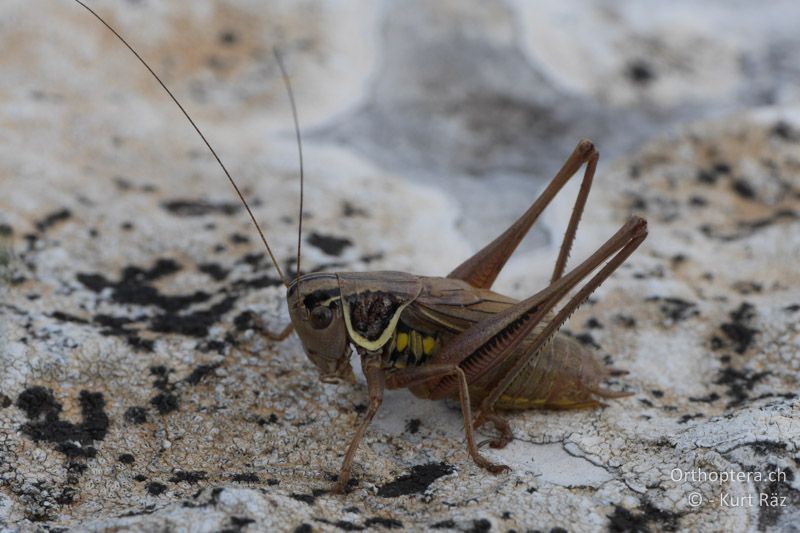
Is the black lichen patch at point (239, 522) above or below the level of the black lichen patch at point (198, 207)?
below

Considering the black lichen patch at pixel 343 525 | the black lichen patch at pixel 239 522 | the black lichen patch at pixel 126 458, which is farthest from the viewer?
the black lichen patch at pixel 126 458

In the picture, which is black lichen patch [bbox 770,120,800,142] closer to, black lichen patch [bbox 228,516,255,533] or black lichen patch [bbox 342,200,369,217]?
black lichen patch [bbox 342,200,369,217]

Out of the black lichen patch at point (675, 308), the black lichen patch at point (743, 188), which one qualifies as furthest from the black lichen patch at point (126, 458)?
the black lichen patch at point (743, 188)

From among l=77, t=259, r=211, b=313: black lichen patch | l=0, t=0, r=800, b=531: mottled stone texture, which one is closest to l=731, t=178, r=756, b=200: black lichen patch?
l=0, t=0, r=800, b=531: mottled stone texture

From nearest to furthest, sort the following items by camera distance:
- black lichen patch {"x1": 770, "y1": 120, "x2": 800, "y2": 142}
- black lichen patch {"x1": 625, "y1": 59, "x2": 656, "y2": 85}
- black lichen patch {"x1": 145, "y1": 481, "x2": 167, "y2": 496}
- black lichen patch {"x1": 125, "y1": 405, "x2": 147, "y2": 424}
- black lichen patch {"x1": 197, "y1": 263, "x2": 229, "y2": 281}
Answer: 1. black lichen patch {"x1": 145, "y1": 481, "x2": 167, "y2": 496}
2. black lichen patch {"x1": 125, "y1": 405, "x2": 147, "y2": 424}
3. black lichen patch {"x1": 197, "y1": 263, "x2": 229, "y2": 281}
4. black lichen patch {"x1": 770, "y1": 120, "x2": 800, "y2": 142}
5. black lichen patch {"x1": 625, "y1": 59, "x2": 656, "y2": 85}

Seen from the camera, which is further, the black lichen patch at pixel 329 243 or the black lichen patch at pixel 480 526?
the black lichen patch at pixel 329 243

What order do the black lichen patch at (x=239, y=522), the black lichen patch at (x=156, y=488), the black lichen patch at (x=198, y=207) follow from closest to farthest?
1. the black lichen patch at (x=239, y=522)
2. the black lichen patch at (x=156, y=488)
3. the black lichen patch at (x=198, y=207)

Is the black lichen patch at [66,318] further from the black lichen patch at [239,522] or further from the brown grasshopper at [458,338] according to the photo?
the black lichen patch at [239,522]

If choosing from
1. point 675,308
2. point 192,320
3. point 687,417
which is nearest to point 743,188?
point 675,308
